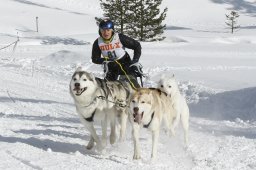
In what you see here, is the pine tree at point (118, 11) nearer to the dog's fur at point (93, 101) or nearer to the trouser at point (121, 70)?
the trouser at point (121, 70)

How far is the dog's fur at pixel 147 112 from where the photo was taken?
5.32 m

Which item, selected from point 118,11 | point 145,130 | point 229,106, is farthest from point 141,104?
point 118,11

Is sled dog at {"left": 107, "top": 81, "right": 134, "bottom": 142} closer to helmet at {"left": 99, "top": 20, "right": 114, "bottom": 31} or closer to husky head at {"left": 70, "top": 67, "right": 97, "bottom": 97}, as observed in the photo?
husky head at {"left": 70, "top": 67, "right": 97, "bottom": 97}

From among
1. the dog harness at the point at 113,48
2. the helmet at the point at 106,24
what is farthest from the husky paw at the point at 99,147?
the helmet at the point at 106,24

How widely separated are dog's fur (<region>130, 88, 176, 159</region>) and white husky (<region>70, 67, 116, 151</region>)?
1.89ft

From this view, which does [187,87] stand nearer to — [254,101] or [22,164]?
[254,101]

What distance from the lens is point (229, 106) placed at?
10133 mm

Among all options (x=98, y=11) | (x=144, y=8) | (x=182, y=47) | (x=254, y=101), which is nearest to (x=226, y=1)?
(x=98, y=11)

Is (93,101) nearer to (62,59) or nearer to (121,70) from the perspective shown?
(121,70)

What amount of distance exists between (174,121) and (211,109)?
3623mm

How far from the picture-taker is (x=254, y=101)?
986 centimetres

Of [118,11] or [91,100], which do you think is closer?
[91,100]

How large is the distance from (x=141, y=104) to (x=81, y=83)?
31.0 inches

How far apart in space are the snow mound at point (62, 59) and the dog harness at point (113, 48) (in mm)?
11471
